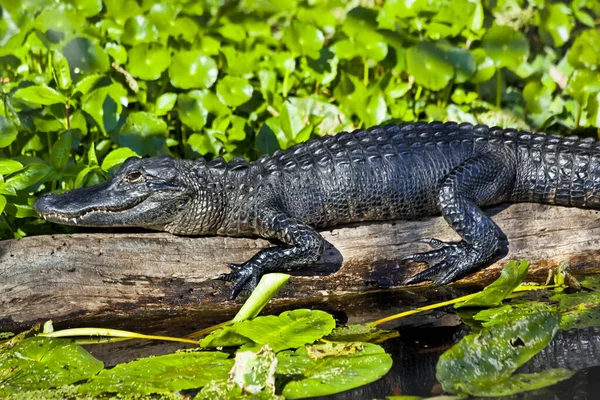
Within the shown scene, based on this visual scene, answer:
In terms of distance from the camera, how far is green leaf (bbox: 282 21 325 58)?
589cm

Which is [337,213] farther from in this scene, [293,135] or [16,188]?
[16,188]

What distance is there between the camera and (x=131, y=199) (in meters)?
4.38

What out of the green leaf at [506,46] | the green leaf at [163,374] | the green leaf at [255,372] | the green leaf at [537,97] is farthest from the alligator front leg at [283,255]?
the green leaf at [537,97]

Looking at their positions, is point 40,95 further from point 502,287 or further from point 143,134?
point 502,287

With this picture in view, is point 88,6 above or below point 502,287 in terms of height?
above

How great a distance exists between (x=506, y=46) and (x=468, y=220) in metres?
1.98

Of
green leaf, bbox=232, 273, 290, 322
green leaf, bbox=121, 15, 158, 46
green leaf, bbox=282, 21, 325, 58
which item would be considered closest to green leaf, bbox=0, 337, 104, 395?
green leaf, bbox=232, 273, 290, 322

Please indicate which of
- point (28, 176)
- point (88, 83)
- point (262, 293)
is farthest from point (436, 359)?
point (88, 83)

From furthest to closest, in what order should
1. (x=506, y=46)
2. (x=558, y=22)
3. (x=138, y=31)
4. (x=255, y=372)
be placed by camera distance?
(x=558, y=22) → (x=506, y=46) → (x=138, y=31) → (x=255, y=372)

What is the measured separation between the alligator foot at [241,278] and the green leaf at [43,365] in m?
0.93

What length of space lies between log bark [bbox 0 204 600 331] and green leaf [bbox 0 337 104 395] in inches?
18.0

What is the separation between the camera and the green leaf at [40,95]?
4.66 meters

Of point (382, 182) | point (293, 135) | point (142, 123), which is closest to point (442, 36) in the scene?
point (293, 135)

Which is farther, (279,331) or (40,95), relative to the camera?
(40,95)
